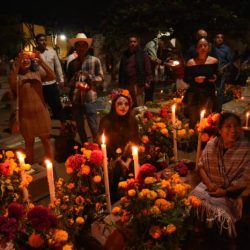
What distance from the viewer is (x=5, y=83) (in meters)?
11.5

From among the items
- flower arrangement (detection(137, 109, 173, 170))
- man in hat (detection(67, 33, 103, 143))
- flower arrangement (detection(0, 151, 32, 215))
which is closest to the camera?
flower arrangement (detection(0, 151, 32, 215))

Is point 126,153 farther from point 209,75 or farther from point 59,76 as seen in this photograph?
point 59,76

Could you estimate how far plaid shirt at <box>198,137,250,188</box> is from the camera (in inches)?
125

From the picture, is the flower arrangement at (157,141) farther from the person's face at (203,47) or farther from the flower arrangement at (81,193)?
the person's face at (203,47)

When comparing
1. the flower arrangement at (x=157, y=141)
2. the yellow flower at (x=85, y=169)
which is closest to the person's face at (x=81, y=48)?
the flower arrangement at (x=157, y=141)

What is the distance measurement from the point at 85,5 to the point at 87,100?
9400mm

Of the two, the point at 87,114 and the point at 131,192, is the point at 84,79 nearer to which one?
the point at 87,114

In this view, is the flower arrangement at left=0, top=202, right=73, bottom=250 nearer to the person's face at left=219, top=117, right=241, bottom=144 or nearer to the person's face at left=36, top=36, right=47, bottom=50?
the person's face at left=219, top=117, right=241, bottom=144

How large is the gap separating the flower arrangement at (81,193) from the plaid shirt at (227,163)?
1013mm

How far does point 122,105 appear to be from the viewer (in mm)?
4207

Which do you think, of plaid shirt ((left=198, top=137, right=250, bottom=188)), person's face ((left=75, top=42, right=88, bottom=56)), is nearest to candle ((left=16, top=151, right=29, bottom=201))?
plaid shirt ((left=198, top=137, right=250, bottom=188))

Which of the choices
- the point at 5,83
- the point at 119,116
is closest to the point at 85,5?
the point at 5,83

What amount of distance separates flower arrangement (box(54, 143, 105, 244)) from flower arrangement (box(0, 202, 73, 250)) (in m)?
0.55

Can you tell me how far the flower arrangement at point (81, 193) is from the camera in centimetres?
299
